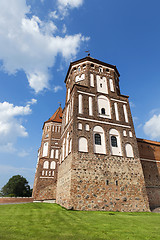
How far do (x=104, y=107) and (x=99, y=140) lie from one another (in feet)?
14.2

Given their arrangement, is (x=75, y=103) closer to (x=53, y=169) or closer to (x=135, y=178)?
(x=135, y=178)

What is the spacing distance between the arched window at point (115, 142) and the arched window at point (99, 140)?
0.97m

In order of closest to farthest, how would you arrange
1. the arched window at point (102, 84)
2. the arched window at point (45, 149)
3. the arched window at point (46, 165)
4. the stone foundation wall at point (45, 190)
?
the arched window at point (102, 84) < the stone foundation wall at point (45, 190) < the arched window at point (46, 165) < the arched window at point (45, 149)

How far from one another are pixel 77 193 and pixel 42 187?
1561cm

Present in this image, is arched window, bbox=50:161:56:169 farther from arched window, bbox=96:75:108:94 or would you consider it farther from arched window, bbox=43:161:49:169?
arched window, bbox=96:75:108:94

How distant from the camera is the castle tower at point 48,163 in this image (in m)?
24.9

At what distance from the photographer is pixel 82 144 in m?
14.0

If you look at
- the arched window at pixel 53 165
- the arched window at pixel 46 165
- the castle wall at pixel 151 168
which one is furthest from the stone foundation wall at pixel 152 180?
the arched window at pixel 46 165

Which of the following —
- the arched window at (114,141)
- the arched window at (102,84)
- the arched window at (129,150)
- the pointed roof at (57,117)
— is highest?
the pointed roof at (57,117)

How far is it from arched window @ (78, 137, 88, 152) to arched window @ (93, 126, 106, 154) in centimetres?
102

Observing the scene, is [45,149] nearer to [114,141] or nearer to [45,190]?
[45,190]

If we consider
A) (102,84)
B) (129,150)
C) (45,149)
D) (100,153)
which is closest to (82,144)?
(100,153)

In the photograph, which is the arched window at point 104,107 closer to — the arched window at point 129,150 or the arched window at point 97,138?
the arched window at point 97,138

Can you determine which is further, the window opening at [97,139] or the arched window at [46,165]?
the arched window at [46,165]
